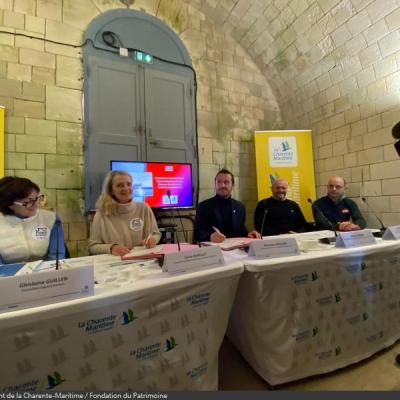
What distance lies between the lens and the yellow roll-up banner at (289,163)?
3.61 m

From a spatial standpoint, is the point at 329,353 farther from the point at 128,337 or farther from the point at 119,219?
the point at 119,219

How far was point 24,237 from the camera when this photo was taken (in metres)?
1.40

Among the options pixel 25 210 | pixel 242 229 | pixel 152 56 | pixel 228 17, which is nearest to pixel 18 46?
pixel 152 56

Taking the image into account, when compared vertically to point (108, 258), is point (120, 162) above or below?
above

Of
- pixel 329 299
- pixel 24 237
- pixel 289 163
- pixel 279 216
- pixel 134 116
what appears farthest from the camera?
pixel 289 163

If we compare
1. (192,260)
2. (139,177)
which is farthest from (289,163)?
(192,260)

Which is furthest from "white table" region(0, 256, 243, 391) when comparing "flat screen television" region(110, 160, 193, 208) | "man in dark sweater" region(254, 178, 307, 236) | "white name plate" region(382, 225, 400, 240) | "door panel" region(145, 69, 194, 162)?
"door panel" region(145, 69, 194, 162)

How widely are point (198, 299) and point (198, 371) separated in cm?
30

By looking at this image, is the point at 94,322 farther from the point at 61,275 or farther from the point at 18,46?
the point at 18,46

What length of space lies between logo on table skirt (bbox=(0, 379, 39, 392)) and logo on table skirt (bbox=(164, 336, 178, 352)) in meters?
0.41

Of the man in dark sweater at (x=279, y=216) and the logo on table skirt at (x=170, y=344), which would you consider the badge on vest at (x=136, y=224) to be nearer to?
the logo on table skirt at (x=170, y=344)

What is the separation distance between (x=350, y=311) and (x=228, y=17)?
399 cm

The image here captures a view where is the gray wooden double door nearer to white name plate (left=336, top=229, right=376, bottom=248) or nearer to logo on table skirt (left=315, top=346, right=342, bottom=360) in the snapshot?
white name plate (left=336, top=229, right=376, bottom=248)

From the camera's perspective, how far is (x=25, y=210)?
4.74 ft
